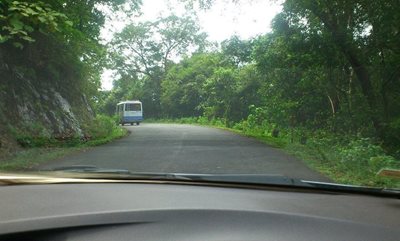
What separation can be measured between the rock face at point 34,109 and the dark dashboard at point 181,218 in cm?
1333

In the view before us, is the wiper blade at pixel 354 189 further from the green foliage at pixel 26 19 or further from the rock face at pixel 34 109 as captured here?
the rock face at pixel 34 109

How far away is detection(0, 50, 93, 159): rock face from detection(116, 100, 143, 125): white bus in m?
19.5

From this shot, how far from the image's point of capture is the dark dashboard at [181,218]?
4.83ft

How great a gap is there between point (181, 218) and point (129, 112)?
42047 mm

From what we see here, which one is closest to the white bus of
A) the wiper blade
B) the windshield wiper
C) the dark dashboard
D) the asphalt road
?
the asphalt road

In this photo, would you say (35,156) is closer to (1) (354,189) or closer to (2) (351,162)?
(2) (351,162)

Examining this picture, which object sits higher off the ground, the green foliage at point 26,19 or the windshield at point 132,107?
the green foliage at point 26,19

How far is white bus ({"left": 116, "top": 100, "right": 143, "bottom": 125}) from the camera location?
140ft

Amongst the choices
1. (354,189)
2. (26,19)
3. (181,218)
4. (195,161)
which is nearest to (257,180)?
(354,189)

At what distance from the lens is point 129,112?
4316 centimetres

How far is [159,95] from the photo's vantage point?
176 ft

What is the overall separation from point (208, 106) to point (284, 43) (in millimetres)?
26067

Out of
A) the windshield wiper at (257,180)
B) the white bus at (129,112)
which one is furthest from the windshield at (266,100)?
the white bus at (129,112)

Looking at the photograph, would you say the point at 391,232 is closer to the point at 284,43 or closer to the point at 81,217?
the point at 81,217
